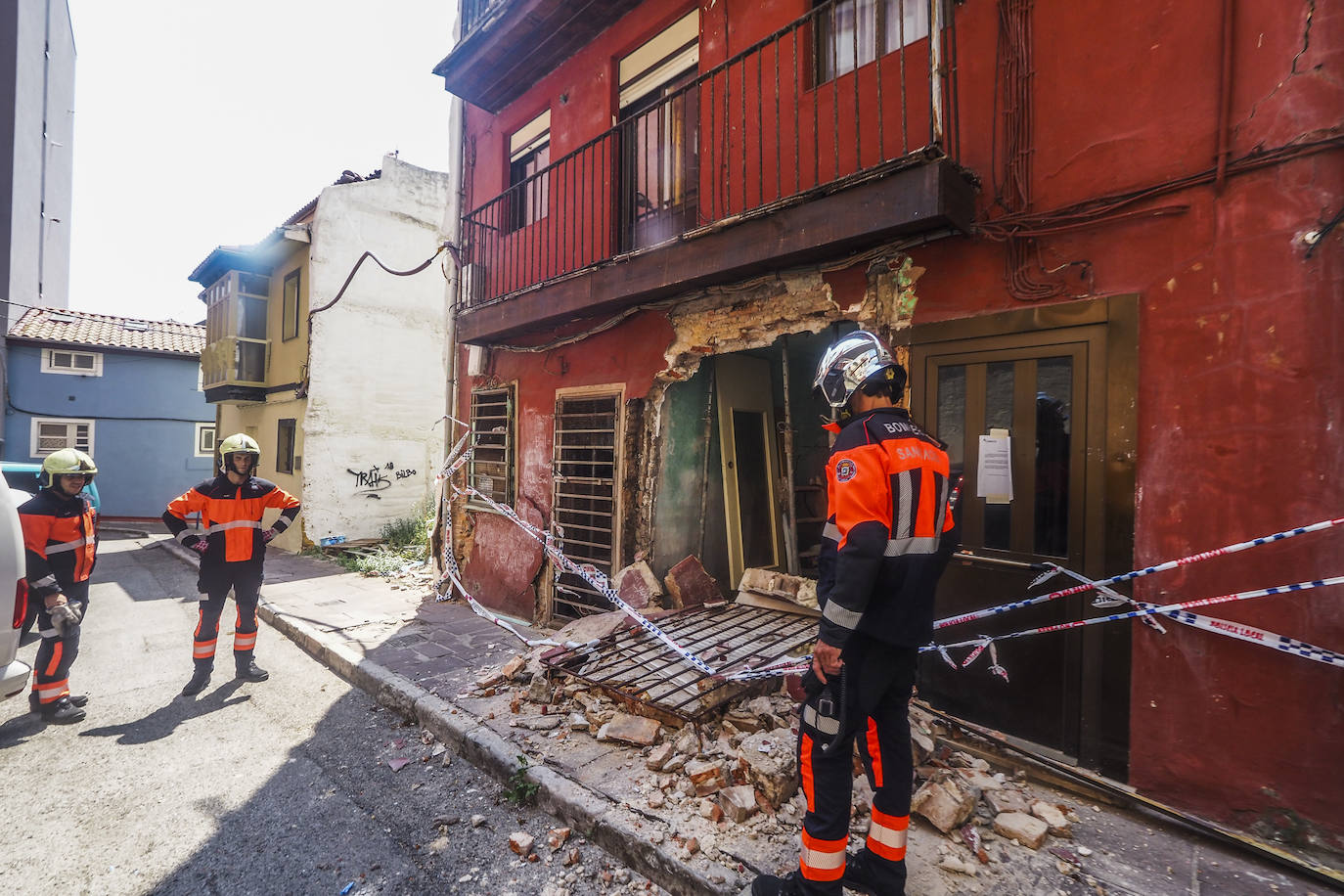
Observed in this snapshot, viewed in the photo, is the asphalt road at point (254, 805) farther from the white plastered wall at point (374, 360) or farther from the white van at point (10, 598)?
the white plastered wall at point (374, 360)

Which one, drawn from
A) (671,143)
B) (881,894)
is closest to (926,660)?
(881,894)

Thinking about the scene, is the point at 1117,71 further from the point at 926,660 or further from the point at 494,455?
the point at 494,455

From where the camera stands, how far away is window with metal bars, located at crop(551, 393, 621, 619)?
6.33 m

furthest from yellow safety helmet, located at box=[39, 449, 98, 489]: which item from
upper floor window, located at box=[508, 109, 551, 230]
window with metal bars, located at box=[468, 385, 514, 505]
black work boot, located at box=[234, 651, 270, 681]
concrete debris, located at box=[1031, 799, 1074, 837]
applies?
concrete debris, located at box=[1031, 799, 1074, 837]

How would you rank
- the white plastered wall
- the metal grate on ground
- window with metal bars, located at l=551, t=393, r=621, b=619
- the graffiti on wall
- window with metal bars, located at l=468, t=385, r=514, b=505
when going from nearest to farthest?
the metal grate on ground → window with metal bars, located at l=551, t=393, r=621, b=619 → window with metal bars, located at l=468, t=385, r=514, b=505 → the white plastered wall → the graffiti on wall

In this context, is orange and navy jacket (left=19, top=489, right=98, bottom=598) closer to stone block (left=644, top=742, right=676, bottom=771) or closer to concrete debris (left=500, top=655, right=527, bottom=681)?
concrete debris (left=500, top=655, right=527, bottom=681)

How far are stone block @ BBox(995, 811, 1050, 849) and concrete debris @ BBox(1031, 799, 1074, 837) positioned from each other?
32 mm

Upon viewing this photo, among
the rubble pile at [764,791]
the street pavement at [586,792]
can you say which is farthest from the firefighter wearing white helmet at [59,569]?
the rubble pile at [764,791]

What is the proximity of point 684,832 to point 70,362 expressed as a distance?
2424 cm

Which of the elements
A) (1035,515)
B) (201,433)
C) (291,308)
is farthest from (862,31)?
(201,433)

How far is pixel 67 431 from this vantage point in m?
18.0

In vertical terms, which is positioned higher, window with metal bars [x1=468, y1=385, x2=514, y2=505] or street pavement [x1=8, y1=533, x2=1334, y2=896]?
window with metal bars [x1=468, y1=385, x2=514, y2=505]

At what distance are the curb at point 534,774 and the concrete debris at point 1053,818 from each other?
1583 millimetres

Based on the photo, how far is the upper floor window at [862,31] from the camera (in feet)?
13.6
